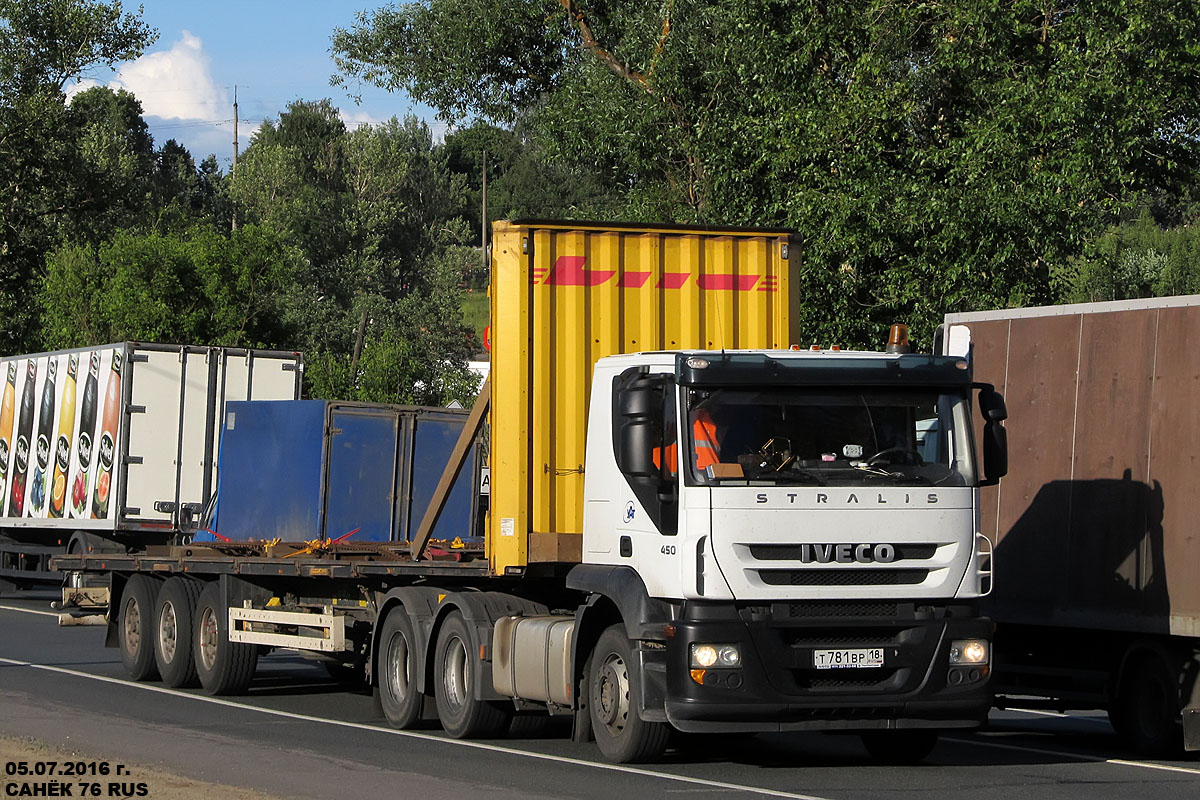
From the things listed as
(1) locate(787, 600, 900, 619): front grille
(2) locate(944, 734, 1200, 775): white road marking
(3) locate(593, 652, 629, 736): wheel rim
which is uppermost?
(1) locate(787, 600, 900, 619): front grille

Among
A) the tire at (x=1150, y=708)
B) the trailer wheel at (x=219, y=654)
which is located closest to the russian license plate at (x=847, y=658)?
the tire at (x=1150, y=708)

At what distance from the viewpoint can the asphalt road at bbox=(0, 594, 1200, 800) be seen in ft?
34.3

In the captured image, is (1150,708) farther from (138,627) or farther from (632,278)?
(138,627)

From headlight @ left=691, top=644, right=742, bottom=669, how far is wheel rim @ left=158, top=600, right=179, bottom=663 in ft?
27.2

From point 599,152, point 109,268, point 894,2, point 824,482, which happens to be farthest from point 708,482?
point 109,268

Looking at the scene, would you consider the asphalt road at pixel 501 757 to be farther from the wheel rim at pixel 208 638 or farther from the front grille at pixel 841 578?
the front grille at pixel 841 578

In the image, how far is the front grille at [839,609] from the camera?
1064 cm

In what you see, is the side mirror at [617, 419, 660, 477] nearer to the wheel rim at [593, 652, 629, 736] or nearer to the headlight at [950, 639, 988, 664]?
the wheel rim at [593, 652, 629, 736]

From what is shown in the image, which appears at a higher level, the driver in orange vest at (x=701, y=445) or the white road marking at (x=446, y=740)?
the driver in orange vest at (x=701, y=445)

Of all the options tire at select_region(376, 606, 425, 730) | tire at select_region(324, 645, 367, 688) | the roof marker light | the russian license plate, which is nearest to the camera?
the russian license plate

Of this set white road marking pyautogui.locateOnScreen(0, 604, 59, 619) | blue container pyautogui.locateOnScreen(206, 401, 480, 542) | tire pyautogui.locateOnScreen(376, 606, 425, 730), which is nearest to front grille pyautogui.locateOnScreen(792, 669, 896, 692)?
tire pyautogui.locateOnScreen(376, 606, 425, 730)

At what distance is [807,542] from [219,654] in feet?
A: 25.8

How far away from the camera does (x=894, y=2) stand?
942 inches

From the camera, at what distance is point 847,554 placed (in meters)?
10.7
